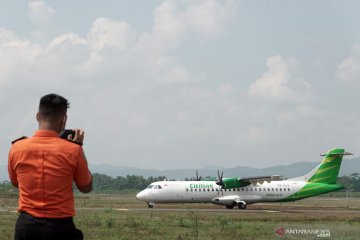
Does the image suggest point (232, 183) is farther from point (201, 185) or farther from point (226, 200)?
point (201, 185)

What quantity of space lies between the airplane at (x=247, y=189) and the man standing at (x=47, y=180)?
4472 centimetres

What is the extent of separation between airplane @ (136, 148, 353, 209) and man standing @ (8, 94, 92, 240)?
44.7 metres

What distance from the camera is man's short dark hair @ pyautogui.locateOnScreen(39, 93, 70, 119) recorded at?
468cm

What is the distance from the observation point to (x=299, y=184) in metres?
51.5

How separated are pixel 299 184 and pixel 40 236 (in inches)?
1921

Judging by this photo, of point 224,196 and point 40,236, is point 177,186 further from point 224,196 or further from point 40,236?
point 40,236

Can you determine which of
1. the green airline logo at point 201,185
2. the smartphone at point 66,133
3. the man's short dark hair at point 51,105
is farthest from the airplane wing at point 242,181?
the man's short dark hair at point 51,105

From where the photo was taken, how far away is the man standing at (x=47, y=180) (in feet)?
14.6

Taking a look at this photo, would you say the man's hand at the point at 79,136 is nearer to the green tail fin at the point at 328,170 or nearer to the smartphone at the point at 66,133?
the smartphone at the point at 66,133

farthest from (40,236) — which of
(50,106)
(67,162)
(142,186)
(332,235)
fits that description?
→ (142,186)

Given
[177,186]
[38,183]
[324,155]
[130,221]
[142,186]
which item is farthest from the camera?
[142,186]

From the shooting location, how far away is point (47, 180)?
175 inches

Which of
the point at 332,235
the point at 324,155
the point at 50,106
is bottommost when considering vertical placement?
the point at 332,235

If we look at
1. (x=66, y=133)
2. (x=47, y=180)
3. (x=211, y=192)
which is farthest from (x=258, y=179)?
(x=47, y=180)
